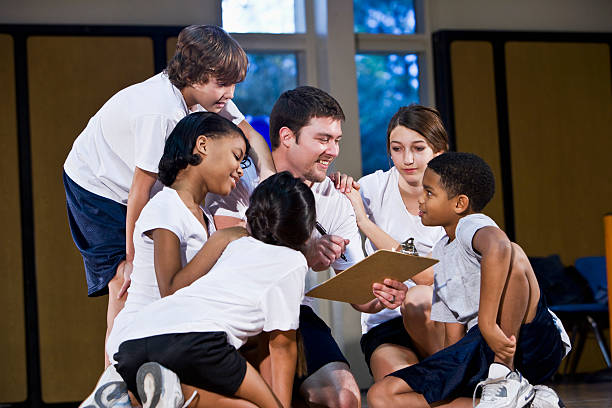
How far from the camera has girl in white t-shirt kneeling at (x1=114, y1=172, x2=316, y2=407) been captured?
214cm

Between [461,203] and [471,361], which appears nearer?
[471,361]

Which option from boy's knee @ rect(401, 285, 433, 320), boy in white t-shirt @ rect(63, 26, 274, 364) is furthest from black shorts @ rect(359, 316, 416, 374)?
boy in white t-shirt @ rect(63, 26, 274, 364)

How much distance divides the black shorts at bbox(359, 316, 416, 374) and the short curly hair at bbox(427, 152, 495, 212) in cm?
61

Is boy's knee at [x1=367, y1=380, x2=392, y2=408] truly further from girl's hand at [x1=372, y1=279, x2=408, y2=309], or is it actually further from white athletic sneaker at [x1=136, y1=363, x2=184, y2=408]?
white athletic sneaker at [x1=136, y1=363, x2=184, y2=408]

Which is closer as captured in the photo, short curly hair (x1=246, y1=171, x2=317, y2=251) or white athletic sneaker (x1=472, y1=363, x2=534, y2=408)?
short curly hair (x1=246, y1=171, x2=317, y2=251)

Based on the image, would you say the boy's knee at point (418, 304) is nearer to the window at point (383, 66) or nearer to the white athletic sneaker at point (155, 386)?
the white athletic sneaker at point (155, 386)

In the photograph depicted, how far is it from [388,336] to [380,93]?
4.30 meters

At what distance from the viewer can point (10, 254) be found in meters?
6.06

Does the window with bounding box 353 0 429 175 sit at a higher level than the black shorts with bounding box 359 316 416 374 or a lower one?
higher

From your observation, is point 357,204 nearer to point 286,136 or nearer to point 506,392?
point 286,136

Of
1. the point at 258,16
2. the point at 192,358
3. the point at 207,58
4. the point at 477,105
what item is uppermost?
the point at 258,16

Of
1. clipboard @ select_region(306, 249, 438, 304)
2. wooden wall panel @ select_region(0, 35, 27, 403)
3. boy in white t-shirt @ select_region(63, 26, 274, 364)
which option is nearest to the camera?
clipboard @ select_region(306, 249, 438, 304)

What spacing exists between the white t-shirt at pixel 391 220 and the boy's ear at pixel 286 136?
507 millimetres

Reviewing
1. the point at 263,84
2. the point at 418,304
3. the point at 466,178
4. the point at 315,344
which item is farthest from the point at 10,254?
the point at 466,178
